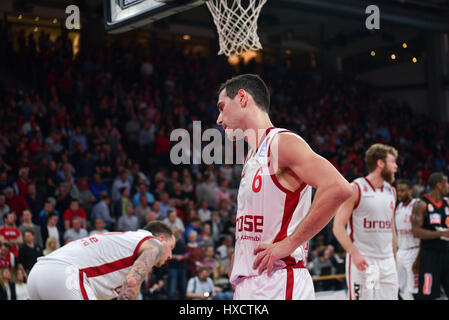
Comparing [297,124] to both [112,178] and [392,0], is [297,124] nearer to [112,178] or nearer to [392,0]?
[392,0]

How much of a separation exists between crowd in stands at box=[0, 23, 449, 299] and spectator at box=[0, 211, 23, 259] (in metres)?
0.02

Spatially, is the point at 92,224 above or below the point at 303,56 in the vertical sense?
below

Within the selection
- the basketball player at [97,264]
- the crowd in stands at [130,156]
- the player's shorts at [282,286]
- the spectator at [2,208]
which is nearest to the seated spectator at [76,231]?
the crowd in stands at [130,156]

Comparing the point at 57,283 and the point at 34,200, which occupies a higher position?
the point at 34,200

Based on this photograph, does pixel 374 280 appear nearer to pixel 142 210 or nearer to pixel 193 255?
pixel 193 255

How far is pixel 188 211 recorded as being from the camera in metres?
11.5

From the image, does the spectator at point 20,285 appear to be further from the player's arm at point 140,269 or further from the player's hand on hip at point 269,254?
the player's hand on hip at point 269,254

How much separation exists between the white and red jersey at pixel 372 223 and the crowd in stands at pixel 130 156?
3560 millimetres

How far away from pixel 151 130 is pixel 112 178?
2072mm

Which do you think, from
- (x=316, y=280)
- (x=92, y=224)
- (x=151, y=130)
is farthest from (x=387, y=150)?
(x=151, y=130)

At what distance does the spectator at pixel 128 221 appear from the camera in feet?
34.3

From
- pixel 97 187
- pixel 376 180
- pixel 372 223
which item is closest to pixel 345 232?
pixel 372 223

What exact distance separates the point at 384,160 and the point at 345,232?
1.01 m

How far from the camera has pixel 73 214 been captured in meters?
10.1
